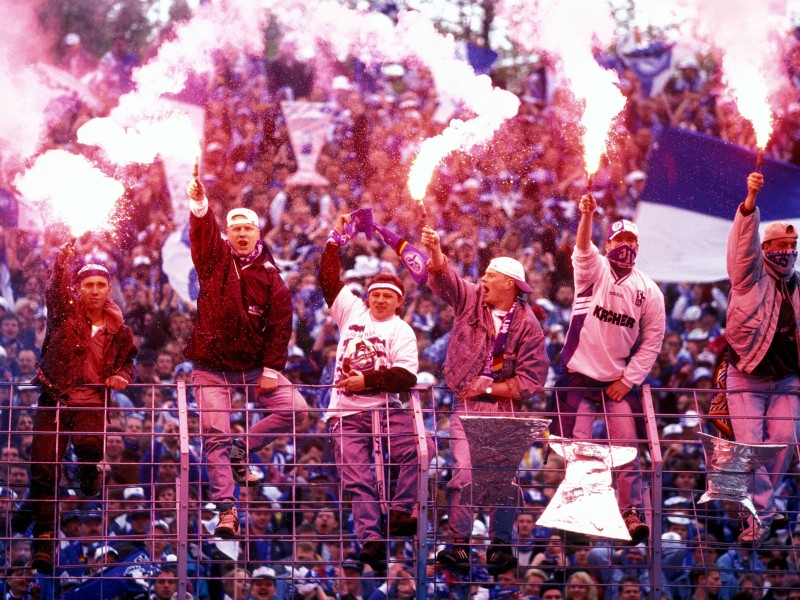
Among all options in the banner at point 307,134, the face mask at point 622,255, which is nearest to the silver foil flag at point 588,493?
the face mask at point 622,255

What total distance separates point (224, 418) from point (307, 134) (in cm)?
593

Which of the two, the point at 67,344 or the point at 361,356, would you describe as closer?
the point at 67,344

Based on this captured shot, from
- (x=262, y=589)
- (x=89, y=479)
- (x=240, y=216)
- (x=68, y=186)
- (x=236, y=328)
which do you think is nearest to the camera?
(x=89, y=479)

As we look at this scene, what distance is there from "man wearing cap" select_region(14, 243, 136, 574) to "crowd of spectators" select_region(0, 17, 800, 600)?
2.46 m

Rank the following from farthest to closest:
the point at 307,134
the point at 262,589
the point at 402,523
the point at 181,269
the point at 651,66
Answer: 1. the point at 651,66
2. the point at 307,134
3. the point at 181,269
4. the point at 262,589
5. the point at 402,523

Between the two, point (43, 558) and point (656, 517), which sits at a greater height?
point (656, 517)

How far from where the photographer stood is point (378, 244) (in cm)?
1343

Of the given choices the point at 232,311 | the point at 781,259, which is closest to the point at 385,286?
the point at 232,311

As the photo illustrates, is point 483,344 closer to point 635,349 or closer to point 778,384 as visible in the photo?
point 635,349

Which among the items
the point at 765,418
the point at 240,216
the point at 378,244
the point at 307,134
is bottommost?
the point at 765,418

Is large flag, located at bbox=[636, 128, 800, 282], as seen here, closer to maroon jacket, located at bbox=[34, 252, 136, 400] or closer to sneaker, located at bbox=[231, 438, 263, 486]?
sneaker, located at bbox=[231, 438, 263, 486]

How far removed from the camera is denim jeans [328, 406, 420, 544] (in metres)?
8.38

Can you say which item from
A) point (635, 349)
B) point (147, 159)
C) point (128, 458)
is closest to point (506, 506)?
point (635, 349)

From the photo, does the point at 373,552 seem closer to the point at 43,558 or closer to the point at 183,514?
the point at 183,514
